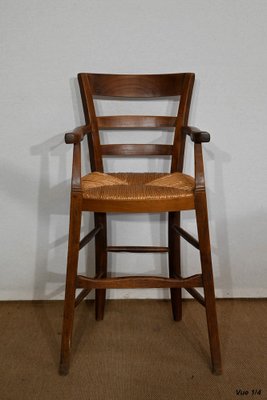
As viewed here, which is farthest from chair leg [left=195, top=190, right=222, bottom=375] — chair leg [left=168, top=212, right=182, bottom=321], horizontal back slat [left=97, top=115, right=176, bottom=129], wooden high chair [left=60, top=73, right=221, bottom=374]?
horizontal back slat [left=97, top=115, right=176, bottom=129]

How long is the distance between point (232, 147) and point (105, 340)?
91 cm

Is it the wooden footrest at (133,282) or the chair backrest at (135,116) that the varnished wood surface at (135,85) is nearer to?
the chair backrest at (135,116)

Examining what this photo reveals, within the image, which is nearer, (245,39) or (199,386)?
(199,386)

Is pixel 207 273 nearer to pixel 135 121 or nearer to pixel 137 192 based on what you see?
pixel 137 192

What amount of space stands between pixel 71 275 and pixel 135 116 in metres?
0.64

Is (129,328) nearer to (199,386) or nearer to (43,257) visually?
(199,386)

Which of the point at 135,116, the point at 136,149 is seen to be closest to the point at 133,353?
the point at 136,149

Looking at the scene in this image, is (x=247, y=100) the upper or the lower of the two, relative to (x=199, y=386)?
upper

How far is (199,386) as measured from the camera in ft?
3.44

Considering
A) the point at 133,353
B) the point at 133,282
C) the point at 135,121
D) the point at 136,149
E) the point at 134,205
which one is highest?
the point at 135,121

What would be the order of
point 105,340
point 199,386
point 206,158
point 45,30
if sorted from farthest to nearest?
1. point 206,158
2. point 45,30
3. point 105,340
4. point 199,386

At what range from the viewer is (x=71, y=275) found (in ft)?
3.45

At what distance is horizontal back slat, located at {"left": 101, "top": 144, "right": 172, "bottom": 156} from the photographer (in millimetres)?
1341

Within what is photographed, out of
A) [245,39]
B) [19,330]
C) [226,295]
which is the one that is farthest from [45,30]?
[226,295]
